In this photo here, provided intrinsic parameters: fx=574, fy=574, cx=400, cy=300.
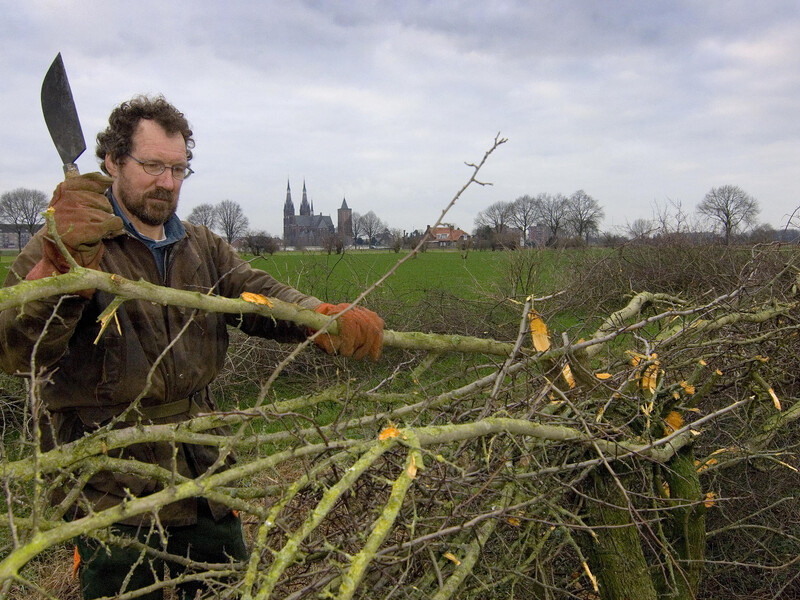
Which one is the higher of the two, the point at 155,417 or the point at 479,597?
the point at 155,417

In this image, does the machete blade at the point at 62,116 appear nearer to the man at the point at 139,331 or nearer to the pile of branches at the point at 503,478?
the man at the point at 139,331

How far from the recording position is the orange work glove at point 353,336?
200cm

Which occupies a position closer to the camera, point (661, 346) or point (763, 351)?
point (661, 346)

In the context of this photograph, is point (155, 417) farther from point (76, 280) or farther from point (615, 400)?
point (615, 400)

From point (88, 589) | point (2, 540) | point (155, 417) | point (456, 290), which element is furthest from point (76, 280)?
point (456, 290)

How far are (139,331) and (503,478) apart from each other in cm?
132

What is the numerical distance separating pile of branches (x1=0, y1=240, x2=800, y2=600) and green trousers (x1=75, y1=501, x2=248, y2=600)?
10cm

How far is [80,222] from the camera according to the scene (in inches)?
66.8

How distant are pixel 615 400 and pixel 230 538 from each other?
163 centimetres

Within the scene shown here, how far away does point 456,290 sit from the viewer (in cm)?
1164

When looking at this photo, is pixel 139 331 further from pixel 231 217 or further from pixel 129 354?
pixel 231 217

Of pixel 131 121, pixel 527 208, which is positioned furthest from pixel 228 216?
pixel 131 121

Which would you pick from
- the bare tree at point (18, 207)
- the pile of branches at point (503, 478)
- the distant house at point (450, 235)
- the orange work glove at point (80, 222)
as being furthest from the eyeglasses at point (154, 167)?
the bare tree at point (18, 207)

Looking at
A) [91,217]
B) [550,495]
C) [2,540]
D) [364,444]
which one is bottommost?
[2,540]
